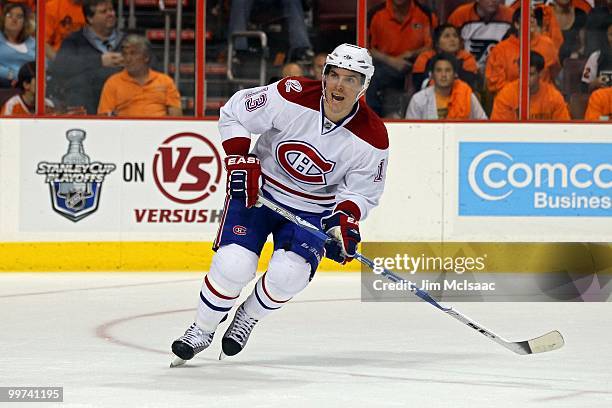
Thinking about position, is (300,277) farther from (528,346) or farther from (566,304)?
(566,304)

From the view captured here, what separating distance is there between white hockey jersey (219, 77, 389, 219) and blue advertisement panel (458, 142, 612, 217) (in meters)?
3.12

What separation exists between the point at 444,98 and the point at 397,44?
41 centimetres

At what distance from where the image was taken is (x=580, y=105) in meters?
7.87

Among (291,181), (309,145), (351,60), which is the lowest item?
(291,181)

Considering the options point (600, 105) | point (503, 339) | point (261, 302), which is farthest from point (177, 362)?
point (600, 105)

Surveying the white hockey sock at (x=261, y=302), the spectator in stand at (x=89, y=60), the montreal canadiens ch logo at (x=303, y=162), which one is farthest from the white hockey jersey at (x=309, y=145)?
the spectator in stand at (x=89, y=60)

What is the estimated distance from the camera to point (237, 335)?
4.51 m

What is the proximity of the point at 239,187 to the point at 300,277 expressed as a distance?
37 centimetres

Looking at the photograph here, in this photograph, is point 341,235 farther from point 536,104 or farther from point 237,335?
point 536,104

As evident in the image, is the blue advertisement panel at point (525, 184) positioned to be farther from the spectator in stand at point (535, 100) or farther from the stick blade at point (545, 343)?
the stick blade at point (545, 343)

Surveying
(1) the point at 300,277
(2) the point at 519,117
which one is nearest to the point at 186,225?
(2) the point at 519,117

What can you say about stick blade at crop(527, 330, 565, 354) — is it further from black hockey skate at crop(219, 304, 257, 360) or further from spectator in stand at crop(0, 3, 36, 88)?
spectator in stand at crop(0, 3, 36, 88)

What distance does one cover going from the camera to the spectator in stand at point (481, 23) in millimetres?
7785

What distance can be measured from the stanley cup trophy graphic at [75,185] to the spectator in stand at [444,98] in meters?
1.83
